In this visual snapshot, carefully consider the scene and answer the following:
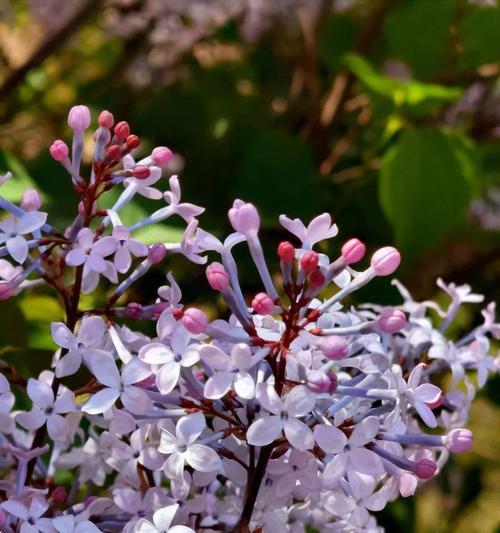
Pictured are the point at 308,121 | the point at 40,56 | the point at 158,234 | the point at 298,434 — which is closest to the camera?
the point at 298,434

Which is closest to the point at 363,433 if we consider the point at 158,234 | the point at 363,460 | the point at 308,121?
the point at 363,460

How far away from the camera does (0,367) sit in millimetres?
330

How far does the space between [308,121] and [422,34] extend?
162 millimetres

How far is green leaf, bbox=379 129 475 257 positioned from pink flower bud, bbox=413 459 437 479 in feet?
1.17

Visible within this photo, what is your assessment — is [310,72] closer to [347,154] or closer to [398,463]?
[347,154]

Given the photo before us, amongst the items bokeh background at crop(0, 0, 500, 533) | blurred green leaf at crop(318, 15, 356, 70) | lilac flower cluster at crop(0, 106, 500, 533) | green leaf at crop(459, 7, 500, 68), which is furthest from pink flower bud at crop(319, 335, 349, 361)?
blurred green leaf at crop(318, 15, 356, 70)

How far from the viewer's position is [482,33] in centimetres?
70

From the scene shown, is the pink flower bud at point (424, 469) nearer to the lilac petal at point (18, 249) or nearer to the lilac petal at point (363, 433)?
the lilac petal at point (363, 433)

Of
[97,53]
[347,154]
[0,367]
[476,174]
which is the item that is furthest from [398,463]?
[97,53]

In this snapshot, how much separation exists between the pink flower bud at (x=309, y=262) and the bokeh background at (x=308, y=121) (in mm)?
207

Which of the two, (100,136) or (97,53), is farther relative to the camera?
(97,53)

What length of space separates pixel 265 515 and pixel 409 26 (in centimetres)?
54

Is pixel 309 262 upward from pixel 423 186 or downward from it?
upward

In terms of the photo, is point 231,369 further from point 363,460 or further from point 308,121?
point 308,121
